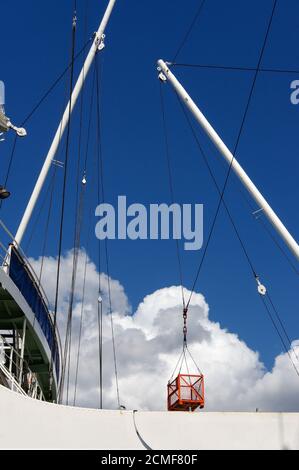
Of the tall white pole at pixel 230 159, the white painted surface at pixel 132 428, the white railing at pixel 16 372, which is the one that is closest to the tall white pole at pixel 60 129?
the tall white pole at pixel 230 159

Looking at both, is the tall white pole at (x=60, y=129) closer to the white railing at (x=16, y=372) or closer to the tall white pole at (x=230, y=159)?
the tall white pole at (x=230, y=159)

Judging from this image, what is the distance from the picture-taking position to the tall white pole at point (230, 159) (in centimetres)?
2584

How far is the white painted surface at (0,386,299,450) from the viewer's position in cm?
1124

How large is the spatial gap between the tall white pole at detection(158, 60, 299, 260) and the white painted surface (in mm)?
14322

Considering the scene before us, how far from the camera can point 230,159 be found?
28.2 m

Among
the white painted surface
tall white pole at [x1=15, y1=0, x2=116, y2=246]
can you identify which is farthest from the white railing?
tall white pole at [x1=15, y1=0, x2=116, y2=246]

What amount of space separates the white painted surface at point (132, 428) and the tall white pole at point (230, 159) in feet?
47.0

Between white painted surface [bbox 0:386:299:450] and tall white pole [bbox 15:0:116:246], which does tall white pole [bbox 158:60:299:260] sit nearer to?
tall white pole [bbox 15:0:116:246]

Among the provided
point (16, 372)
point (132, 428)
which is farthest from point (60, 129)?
point (132, 428)

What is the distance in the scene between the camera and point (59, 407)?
11.5 m
